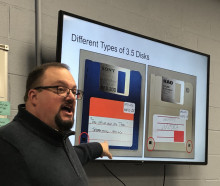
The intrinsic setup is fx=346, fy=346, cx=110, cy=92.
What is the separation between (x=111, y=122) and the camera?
208 centimetres

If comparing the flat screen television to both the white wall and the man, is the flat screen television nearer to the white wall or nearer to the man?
the white wall

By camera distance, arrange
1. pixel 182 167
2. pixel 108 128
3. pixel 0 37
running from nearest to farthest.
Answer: pixel 0 37
pixel 108 128
pixel 182 167

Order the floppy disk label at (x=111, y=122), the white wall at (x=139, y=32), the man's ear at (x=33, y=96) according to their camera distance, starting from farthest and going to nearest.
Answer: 1. the floppy disk label at (x=111, y=122)
2. the white wall at (x=139, y=32)
3. the man's ear at (x=33, y=96)

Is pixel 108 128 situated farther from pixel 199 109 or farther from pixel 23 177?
pixel 23 177

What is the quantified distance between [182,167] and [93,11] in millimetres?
1306

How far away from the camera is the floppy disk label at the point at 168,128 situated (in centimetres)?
232

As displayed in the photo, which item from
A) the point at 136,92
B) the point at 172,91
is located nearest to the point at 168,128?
the point at 172,91

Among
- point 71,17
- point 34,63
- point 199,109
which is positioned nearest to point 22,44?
point 34,63

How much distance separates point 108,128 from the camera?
207 cm

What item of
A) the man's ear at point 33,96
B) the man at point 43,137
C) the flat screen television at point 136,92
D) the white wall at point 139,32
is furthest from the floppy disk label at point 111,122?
the man's ear at point 33,96

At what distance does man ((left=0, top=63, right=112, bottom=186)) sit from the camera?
1125 mm

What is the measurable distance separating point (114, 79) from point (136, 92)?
20 cm

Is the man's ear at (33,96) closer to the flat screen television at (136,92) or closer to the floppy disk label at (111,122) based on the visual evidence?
the flat screen television at (136,92)

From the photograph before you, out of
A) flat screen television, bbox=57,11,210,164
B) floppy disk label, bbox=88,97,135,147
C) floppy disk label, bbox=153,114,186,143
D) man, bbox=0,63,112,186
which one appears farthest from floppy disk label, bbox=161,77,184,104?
man, bbox=0,63,112,186
